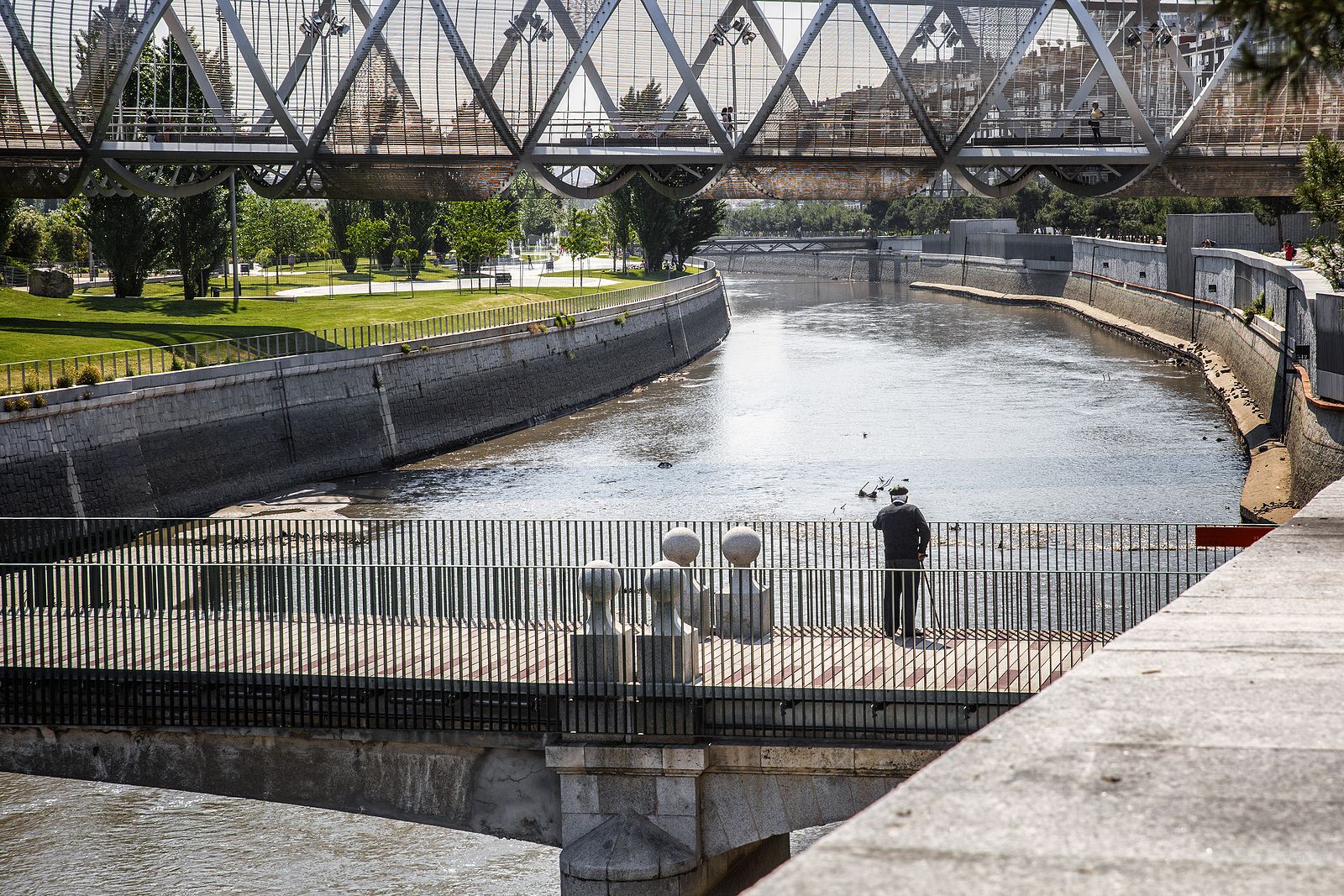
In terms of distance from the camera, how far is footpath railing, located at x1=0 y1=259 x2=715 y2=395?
3428cm

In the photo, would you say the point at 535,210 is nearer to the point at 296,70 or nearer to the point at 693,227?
the point at 693,227

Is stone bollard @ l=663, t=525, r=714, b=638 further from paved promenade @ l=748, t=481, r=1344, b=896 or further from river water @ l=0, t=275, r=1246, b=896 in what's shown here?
paved promenade @ l=748, t=481, r=1344, b=896

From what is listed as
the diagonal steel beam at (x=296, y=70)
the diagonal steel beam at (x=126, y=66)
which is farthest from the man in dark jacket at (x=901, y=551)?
the diagonal steel beam at (x=126, y=66)

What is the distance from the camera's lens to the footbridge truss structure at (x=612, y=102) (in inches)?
1703

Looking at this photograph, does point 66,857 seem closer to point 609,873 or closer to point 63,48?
point 609,873

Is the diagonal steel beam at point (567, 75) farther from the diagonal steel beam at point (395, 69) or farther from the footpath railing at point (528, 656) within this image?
the footpath railing at point (528, 656)

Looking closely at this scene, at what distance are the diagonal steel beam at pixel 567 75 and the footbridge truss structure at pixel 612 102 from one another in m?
0.06

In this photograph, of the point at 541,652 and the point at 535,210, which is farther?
the point at 535,210

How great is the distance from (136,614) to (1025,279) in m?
97.6

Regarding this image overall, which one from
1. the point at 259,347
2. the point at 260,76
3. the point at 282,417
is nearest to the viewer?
the point at 282,417

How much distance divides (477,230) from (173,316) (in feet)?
88.3

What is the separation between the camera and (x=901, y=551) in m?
A: 15.7

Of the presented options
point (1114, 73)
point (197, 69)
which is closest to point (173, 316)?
point (197, 69)

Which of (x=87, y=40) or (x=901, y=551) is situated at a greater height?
(x=87, y=40)
